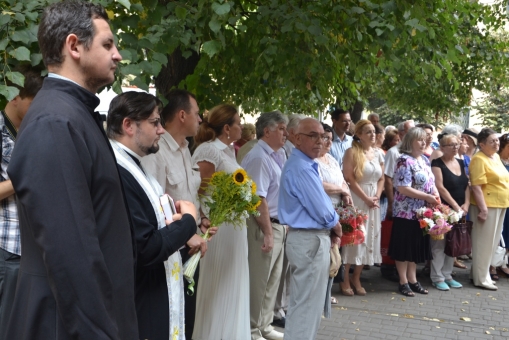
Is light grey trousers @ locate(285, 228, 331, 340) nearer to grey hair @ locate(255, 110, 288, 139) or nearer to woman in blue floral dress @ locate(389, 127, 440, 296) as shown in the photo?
grey hair @ locate(255, 110, 288, 139)

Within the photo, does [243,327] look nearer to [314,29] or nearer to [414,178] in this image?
[314,29]

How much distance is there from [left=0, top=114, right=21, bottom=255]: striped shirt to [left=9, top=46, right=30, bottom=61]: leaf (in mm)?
343

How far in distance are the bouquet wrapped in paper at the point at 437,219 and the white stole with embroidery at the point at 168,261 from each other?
206 inches

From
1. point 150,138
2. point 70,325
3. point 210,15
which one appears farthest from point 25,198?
point 210,15

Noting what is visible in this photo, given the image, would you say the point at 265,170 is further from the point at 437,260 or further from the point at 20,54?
the point at 437,260

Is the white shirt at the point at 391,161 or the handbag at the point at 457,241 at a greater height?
the white shirt at the point at 391,161

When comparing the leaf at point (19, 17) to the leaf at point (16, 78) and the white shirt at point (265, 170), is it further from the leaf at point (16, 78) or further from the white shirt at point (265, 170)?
the white shirt at point (265, 170)

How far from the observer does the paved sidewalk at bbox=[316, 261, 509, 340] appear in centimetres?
657

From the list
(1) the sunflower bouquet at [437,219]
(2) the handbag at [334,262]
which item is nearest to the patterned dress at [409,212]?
(1) the sunflower bouquet at [437,219]

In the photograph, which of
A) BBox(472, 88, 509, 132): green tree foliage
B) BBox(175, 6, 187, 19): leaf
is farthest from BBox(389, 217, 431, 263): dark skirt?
BBox(472, 88, 509, 132): green tree foliage

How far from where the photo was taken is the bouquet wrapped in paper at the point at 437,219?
7941 millimetres

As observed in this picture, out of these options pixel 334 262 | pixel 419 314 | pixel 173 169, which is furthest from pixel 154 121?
pixel 419 314

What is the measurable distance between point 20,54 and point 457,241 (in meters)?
6.73

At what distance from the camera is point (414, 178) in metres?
8.09
